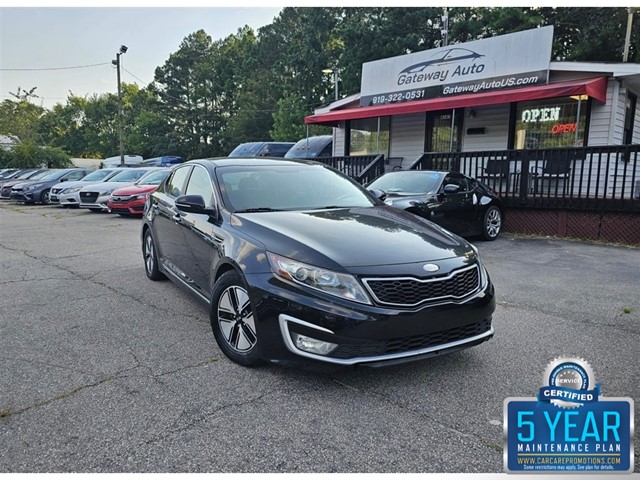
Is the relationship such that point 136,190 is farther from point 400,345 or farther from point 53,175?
point 400,345

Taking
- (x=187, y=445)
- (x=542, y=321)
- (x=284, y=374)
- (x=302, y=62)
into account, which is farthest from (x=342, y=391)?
(x=302, y=62)

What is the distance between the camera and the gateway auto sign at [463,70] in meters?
11.5

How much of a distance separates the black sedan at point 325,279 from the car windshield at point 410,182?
13.6ft

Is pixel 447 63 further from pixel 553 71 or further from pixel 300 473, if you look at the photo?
pixel 300 473

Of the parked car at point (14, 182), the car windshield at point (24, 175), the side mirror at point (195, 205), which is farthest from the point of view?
the car windshield at point (24, 175)

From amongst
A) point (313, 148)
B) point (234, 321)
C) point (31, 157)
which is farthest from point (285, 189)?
point (31, 157)

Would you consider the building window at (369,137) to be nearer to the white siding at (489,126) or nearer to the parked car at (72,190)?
the white siding at (489,126)

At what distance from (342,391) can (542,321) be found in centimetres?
235

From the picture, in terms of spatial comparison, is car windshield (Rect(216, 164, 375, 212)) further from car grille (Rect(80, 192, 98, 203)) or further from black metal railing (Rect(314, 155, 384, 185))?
car grille (Rect(80, 192, 98, 203))

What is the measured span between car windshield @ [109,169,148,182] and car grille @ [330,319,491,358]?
1429 cm

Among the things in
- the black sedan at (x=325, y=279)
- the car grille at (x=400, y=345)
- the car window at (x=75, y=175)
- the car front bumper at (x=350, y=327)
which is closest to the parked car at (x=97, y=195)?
the car window at (x=75, y=175)

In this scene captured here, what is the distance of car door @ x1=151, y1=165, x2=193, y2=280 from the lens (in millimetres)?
4527

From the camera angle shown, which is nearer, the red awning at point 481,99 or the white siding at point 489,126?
the red awning at point 481,99

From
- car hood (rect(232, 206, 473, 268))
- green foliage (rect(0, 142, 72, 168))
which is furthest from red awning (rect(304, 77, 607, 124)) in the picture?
green foliage (rect(0, 142, 72, 168))
